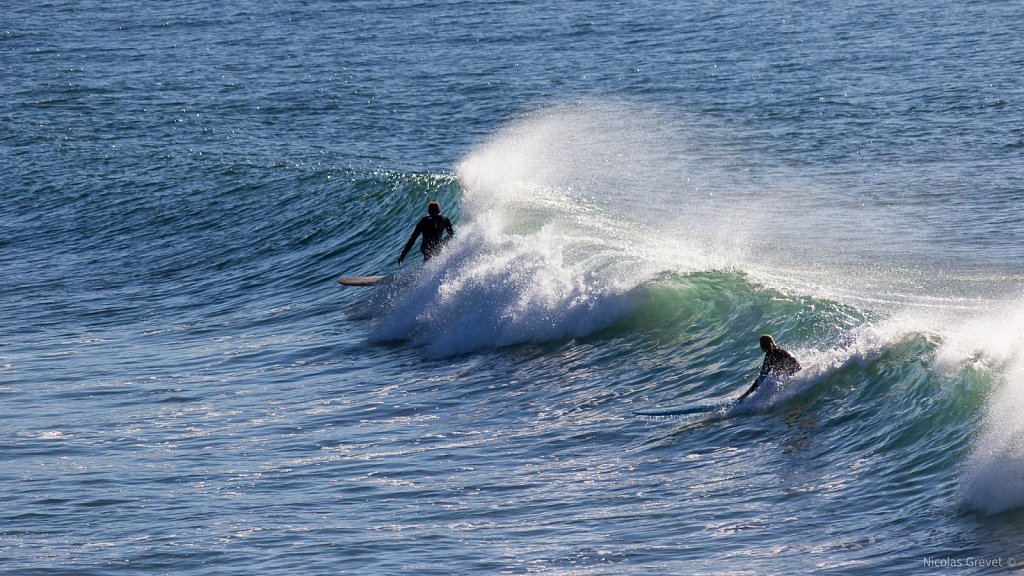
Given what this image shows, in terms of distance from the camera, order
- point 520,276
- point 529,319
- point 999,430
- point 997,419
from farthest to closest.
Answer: point 520,276 < point 529,319 < point 997,419 < point 999,430

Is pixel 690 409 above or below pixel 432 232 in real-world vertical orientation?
below

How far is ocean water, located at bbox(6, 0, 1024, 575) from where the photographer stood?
37.3 feet

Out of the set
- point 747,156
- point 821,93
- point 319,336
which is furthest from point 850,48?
point 319,336

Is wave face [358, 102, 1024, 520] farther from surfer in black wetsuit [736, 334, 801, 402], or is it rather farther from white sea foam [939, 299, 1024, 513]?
surfer in black wetsuit [736, 334, 801, 402]

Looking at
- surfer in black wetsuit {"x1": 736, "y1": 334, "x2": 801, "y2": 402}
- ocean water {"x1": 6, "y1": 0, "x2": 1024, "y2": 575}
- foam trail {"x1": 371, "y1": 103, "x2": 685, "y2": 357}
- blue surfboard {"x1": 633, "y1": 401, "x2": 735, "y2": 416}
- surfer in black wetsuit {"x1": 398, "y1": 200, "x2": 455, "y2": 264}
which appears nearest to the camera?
ocean water {"x1": 6, "y1": 0, "x2": 1024, "y2": 575}

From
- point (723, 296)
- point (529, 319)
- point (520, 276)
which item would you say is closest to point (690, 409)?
point (723, 296)

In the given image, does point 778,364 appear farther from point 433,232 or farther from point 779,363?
point 433,232

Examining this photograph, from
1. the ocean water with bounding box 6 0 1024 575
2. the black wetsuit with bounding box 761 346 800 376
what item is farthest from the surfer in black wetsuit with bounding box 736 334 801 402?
the ocean water with bounding box 6 0 1024 575

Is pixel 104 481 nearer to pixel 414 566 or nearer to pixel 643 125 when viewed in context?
pixel 414 566

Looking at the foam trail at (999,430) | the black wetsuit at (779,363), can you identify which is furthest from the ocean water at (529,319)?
the black wetsuit at (779,363)

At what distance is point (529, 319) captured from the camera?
1811cm

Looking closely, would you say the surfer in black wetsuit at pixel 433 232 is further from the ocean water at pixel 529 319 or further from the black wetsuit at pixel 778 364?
the black wetsuit at pixel 778 364

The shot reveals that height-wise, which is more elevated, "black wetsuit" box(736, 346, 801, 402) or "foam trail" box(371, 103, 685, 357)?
"foam trail" box(371, 103, 685, 357)

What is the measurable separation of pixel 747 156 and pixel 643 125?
485cm
